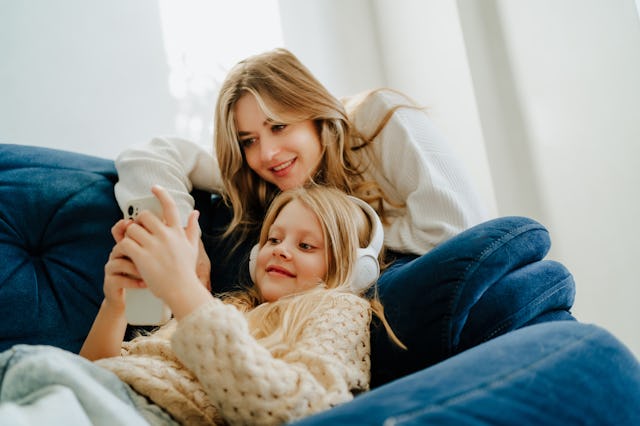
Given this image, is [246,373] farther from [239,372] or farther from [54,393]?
[54,393]

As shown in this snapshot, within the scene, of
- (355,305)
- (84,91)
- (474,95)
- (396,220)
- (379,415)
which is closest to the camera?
(379,415)

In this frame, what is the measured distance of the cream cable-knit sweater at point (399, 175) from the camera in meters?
1.23

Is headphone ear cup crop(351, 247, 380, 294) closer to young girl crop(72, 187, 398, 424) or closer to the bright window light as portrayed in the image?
young girl crop(72, 187, 398, 424)

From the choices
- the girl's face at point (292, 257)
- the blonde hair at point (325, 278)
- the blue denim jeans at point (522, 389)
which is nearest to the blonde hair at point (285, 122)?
the blonde hair at point (325, 278)

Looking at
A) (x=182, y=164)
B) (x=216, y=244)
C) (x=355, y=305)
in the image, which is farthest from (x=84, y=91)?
(x=355, y=305)

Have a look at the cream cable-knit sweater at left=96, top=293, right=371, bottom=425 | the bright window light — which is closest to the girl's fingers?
the cream cable-knit sweater at left=96, top=293, right=371, bottom=425

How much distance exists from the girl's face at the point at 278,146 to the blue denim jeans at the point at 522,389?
32.5 inches

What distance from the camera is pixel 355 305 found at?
87 cm

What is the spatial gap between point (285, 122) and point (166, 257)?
0.69 m

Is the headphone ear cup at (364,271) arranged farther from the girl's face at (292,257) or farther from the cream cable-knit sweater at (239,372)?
the cream cable-knit sweater at (239,372)

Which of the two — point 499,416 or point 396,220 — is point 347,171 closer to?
point 396,220

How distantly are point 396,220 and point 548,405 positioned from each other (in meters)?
0.83

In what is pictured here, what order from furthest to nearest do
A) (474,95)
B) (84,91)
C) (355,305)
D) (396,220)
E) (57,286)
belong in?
(474,95) < (84,91) < (396,220) < (57,286) < (355,305)

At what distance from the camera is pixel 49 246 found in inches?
45.1
